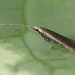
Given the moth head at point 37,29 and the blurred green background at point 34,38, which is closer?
the blurred green background at point 34,38

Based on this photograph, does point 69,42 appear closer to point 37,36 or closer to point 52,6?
point 37,36

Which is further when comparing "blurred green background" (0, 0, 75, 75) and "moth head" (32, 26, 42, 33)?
"moth head" (32, 26, 42, 33)

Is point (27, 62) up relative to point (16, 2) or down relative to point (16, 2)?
down

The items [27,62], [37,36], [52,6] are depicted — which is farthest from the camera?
[52,6]

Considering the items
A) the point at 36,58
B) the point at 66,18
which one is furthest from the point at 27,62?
the point at 66,18
